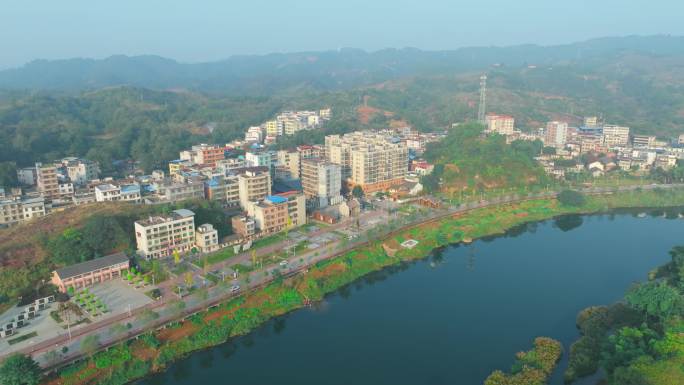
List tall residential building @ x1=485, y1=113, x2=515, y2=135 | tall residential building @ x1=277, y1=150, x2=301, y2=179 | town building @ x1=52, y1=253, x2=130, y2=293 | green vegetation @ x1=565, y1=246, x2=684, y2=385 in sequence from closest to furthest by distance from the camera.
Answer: green vegetation @ x1=565, y1=246, x2=684, y2=385 < town building @ x1=52, y1=253, x2=130, y2=293 < tall residential building @ x1=277, y1=150, x2=301, y2=179 < tall residential building @ x1=485, y1=113, x2=515, y2=135

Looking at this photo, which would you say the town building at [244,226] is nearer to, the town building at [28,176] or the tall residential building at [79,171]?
the tall residential building at [79,171]

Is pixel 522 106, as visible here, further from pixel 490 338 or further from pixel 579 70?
pixel 490 338

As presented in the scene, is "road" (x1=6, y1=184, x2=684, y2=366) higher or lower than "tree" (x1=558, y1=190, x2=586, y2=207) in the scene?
lower

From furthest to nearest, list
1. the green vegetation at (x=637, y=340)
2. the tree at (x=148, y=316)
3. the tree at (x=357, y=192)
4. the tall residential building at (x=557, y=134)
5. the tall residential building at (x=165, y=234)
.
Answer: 1. the tall residential building at (x=557, y=134)
2. the tree at (x=357, y=192)
3. the tall residential building at (x=165, y=234)
4. the tree at (x=148, y=316)
5. the green vegetation at (x=637, y=340)

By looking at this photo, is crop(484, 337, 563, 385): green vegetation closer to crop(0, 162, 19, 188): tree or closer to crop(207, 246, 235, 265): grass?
crop(207, 246, 235, 265): grass

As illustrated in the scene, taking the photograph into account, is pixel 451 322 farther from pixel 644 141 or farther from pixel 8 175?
pixel 644 141

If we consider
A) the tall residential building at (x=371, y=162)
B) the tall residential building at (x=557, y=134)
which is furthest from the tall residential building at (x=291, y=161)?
the tall residential building at (x=557, y=134)

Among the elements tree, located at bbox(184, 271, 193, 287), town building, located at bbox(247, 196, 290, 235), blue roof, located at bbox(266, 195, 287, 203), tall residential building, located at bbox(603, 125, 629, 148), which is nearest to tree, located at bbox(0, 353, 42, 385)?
tree, located at bbox(184, 271, 193, 287)
